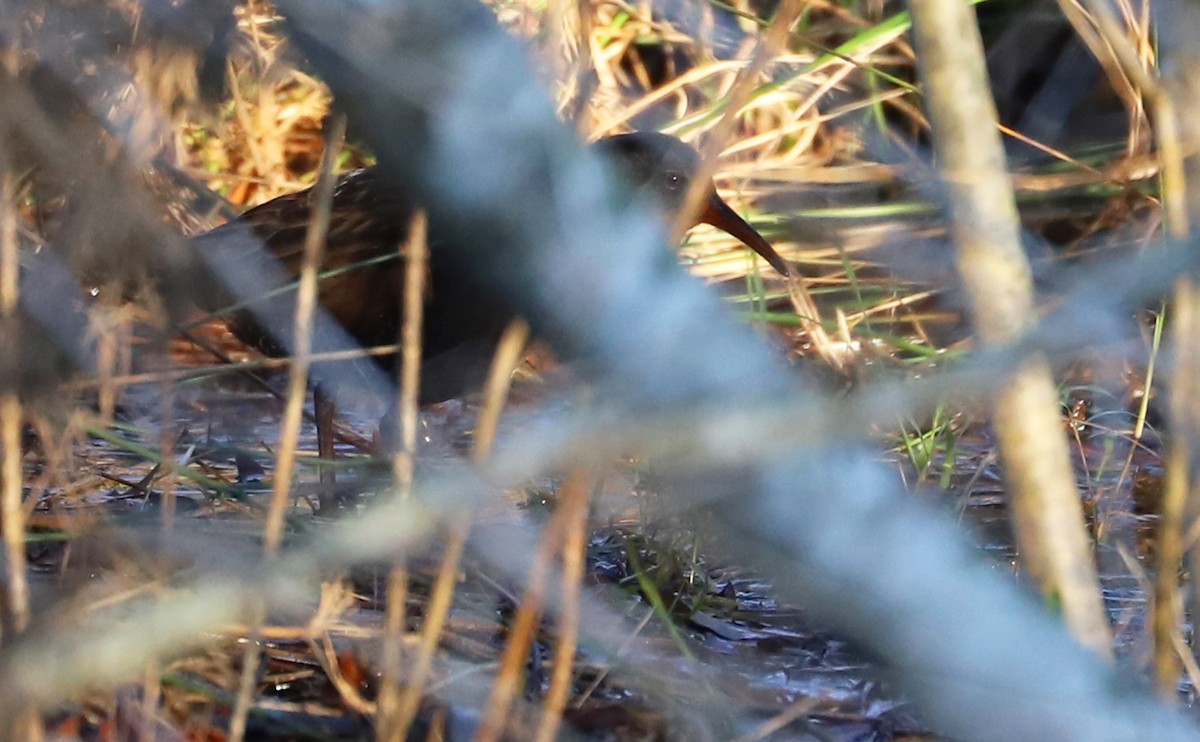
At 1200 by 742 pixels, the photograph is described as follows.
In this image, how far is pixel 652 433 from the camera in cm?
82

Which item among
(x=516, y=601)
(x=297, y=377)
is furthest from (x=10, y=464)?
(x=516, y=601)

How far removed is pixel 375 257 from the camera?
235 cm

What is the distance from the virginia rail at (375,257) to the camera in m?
2.46

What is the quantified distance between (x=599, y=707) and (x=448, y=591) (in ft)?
2.20

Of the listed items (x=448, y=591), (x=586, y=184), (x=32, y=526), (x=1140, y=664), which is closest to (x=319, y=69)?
(x=586, y=184)

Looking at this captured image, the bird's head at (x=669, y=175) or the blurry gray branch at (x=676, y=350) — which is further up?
the blurry gray branch at (x=676, y=350)

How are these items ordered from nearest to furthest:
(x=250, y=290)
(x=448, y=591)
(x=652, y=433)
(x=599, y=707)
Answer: (x=652, y=433) < (x=448, y=591) < (x=599, y=707) < (x=250, y=290)

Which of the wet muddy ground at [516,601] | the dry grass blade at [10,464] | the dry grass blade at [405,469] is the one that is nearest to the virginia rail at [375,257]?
the wet muddy ground at [516,601]

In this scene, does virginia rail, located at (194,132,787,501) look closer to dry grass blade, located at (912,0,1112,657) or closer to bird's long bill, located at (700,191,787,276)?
bird's long bill, located at (700,191,787,276)

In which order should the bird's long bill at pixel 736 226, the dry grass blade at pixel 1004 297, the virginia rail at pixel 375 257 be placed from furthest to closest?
the bird's long bill at pixel 736 226 < the virginia rail at pixel 375 257 < the dry grass blade at pixel 1004 297

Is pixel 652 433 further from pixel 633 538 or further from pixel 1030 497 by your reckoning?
pixel 633 538

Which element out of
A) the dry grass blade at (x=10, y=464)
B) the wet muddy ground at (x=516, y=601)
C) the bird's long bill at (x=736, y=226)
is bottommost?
the wet muddy ground at (x=516, y=601)

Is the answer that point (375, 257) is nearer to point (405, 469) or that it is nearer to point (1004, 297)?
point (405, 469)

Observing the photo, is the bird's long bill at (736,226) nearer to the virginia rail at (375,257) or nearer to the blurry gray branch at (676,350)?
the virginia rail at (375,257)
